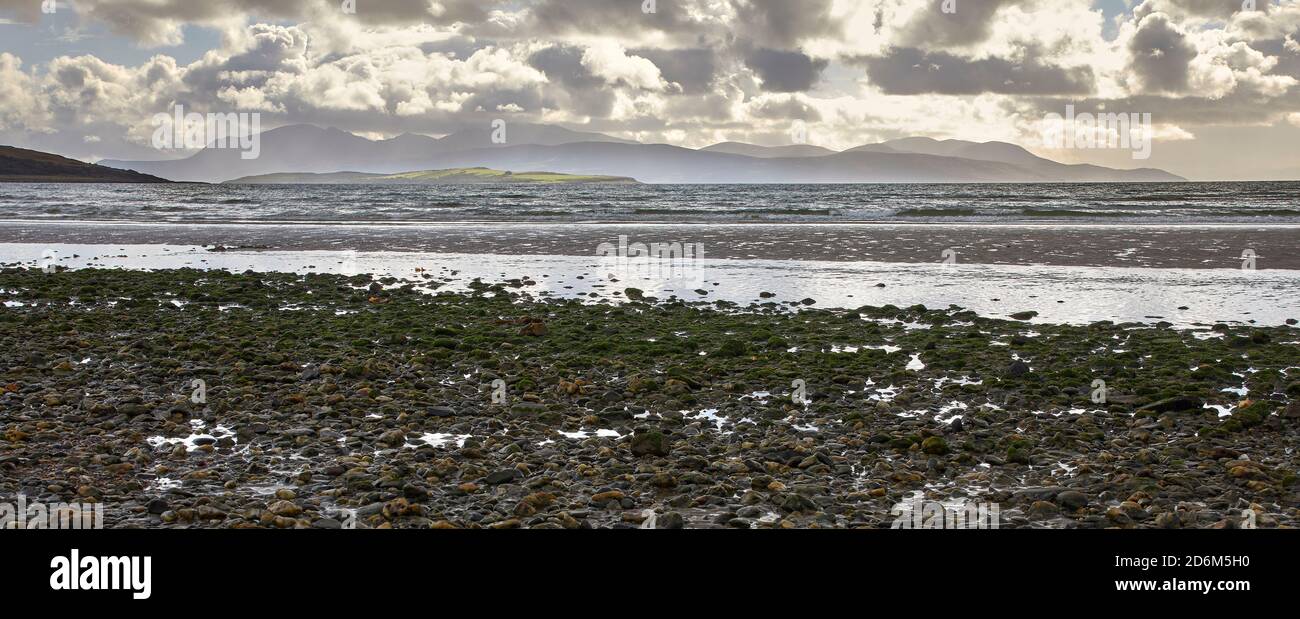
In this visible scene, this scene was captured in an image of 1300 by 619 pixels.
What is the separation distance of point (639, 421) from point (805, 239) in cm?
2862

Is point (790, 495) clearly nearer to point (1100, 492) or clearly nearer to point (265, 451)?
point (1100, 492)

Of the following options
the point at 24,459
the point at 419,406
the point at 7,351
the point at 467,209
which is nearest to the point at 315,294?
the point at 7,351

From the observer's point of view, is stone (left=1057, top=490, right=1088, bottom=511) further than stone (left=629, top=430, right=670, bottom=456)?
No

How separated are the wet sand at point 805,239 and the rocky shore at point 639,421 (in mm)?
14767

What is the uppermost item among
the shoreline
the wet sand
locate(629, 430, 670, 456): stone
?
the wet sand

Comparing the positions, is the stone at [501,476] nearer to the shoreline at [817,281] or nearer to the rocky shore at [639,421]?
the rocky shore at [639,421]

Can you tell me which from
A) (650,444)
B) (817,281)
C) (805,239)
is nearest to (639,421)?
(650,444)

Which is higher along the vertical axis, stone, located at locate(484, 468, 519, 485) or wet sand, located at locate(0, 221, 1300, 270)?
wet sand, located at locate(0, 221, 1300, 270)

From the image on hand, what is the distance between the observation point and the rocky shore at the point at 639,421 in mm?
7328

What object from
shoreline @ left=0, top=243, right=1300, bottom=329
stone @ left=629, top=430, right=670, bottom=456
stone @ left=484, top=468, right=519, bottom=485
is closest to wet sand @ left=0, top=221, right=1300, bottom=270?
shoreline @ left=0, top=243, right=1300, bottom=329

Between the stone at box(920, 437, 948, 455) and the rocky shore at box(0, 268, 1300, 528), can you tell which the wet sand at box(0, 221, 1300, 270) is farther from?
the stone at box(920, 437, 948, 455)

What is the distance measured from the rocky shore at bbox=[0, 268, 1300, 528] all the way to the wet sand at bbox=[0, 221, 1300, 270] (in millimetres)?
14767

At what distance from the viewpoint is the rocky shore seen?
7.33m
